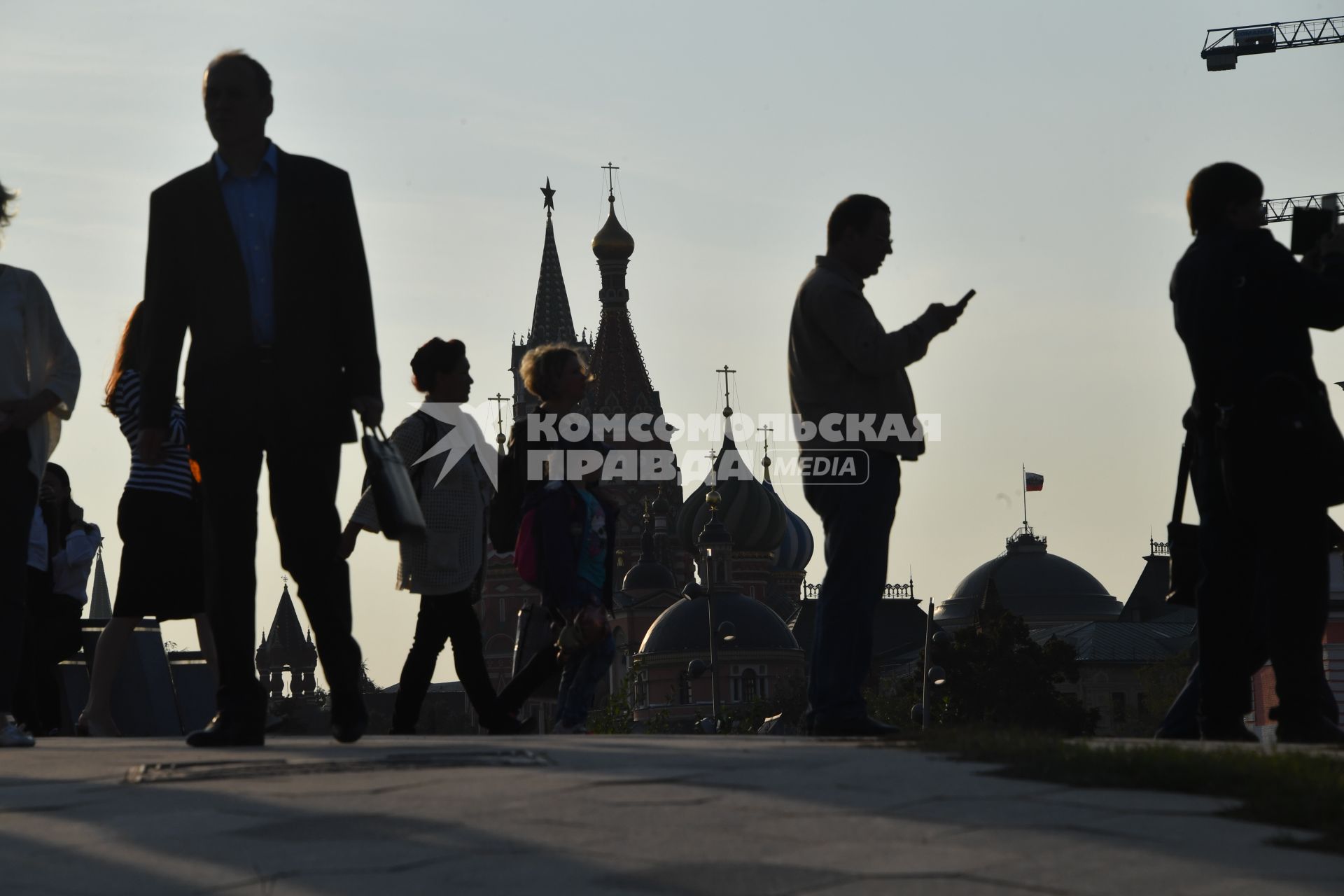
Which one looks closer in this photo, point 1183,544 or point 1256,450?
point 1256,450

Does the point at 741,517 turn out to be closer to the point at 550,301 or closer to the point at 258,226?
the point at 550,301

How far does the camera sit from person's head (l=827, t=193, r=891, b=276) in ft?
24.2

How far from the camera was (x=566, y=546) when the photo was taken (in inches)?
329

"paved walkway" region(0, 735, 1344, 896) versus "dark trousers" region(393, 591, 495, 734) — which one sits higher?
"dark trousers" region(393, 591, 495, 734)

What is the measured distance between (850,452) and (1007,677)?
6586 cm

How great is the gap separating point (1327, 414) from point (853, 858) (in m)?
3.37

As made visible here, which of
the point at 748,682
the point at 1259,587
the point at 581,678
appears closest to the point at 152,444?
the point at 581,678

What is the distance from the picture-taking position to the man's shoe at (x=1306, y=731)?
646 cm

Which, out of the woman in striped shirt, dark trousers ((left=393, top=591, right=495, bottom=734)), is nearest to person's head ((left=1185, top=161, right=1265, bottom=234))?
dark trousers ((left=393, top=591, right=495, bottom=734))

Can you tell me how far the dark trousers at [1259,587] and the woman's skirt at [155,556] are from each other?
392cm

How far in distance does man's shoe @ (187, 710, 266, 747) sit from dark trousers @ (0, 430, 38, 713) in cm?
114

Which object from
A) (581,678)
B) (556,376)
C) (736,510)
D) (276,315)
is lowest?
(581,678)

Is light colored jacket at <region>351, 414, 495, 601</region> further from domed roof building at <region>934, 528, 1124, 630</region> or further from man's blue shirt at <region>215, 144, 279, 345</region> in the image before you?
domed roof building at <region>934, 528, 1124, 630</region>

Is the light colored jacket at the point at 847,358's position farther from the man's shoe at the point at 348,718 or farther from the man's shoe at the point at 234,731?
the man's shoe at the point at 234,731
